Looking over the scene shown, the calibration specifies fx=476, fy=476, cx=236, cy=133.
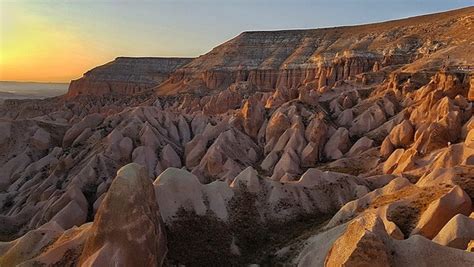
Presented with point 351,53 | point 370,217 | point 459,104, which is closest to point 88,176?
point 370,217

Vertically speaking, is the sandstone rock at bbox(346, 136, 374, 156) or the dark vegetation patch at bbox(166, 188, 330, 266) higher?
the dark vegetation patch at bbox(166, 188, 330, 266)

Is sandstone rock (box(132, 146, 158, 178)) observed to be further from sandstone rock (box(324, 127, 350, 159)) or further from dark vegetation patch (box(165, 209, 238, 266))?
dark vegetation patch (box(165, 209, 238, 266))

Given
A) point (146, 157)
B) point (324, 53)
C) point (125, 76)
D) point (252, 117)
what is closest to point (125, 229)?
point (146, 157)

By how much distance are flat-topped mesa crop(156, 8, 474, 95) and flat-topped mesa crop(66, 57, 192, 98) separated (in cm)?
1458

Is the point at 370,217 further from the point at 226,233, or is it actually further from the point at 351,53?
the point at 351,53

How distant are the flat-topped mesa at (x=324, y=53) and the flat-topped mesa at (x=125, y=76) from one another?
47.8ft

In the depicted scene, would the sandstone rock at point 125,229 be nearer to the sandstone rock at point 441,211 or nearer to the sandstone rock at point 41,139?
the sandstone rock at point 441,211

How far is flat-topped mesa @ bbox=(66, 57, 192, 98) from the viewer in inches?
5290

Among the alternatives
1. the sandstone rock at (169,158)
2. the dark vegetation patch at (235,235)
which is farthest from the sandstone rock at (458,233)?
the sandstone rock at (169,158)

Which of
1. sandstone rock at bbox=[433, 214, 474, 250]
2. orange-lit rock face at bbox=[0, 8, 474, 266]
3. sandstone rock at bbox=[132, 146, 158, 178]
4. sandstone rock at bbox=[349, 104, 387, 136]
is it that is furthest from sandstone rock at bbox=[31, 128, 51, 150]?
sandstone rock at bbox=[433, 214, 474, 250]

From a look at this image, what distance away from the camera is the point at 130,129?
46.1 metres

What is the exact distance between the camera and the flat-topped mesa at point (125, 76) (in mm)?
134375

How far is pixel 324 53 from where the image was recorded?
331ft

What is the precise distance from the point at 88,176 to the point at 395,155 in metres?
23.7
